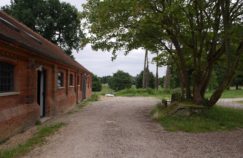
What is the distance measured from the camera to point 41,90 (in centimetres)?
1673

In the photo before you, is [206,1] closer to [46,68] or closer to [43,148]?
[46,68]

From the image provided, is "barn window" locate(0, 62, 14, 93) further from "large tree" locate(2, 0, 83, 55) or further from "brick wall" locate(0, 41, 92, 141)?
"large tree" locate(2, 0, 83, 55)

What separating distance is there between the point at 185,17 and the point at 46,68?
271 inches

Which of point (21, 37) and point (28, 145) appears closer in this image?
point (28, 145)

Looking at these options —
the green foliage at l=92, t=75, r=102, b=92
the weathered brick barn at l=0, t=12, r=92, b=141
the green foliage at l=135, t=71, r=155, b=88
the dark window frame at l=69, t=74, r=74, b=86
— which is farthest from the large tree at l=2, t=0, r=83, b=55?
the green foliage at l=135, t=71, r=155, b=88

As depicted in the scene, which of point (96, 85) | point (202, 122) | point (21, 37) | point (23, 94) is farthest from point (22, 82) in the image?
point (96, 85)

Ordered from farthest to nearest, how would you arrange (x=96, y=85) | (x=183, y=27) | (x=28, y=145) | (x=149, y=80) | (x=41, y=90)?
(x=149, y=80), (x=96, y=85), (x=183, y=27), (x=41, y=90), (x=28, y=145)

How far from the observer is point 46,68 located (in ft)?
55.7

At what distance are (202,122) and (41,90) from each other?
24.1 feet

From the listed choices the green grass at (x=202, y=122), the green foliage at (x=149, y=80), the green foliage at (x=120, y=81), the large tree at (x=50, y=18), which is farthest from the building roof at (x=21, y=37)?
the green foliage at (x=120, y=81)

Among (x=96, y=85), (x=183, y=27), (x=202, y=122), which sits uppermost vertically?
(x=183, y=27)

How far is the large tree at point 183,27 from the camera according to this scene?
15.5m

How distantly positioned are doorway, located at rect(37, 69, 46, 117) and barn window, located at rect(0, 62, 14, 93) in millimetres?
3852

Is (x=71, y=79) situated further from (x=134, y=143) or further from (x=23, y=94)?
(x=134, y=143)
